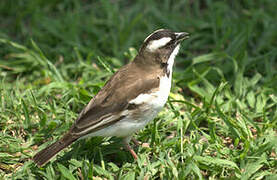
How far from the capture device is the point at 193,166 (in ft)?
14.4

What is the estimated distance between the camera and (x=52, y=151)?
14.7 feet

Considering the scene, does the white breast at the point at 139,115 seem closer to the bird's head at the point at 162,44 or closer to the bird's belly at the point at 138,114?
the bird's belly at the point at 138,114

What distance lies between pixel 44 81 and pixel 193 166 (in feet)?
9.69

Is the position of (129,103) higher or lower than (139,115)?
higher

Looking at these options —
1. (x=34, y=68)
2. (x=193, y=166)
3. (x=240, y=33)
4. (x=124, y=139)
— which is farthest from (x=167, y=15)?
(x=193, y=166)

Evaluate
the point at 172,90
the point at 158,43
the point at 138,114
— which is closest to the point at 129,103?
the point at 138,114

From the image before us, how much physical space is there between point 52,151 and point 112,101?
850 mm

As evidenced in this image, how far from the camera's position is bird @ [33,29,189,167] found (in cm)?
453

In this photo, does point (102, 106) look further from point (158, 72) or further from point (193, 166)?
point (193, 166)

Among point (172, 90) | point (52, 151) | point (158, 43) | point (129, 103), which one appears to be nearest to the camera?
point (52, 151)

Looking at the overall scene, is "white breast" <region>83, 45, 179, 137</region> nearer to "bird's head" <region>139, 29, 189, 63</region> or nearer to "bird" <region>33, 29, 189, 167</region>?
"bird" <region>33, 29, 189, 167</region>

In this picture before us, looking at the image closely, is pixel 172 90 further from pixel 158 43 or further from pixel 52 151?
pixel 52 151

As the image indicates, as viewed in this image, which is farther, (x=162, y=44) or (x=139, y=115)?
(x=162, y=44)

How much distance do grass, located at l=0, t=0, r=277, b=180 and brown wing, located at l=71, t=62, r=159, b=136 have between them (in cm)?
42
